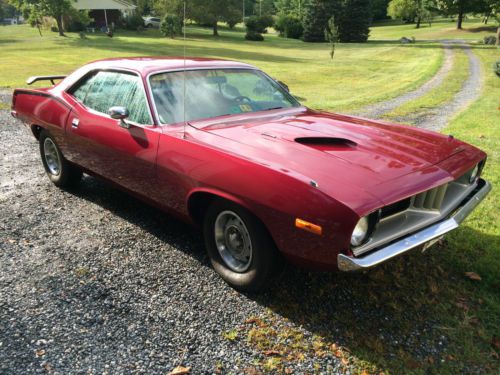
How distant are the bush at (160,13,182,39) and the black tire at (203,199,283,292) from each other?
42.2 meters

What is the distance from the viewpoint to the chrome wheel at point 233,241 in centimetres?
296

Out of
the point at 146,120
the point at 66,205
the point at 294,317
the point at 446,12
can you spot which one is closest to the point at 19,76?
the point at 66,205

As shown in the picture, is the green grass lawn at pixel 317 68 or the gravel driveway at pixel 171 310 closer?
the gravel driveway at pixel 171 310

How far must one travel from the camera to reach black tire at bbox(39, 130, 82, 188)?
468 centimetres

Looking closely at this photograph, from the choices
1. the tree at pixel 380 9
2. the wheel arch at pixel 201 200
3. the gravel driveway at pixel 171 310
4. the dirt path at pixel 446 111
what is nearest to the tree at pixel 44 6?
the dirt path at pixel 446 111

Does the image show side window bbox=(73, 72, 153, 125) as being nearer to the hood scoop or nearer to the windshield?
the windshield

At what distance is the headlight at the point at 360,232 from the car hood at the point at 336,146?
0.17m

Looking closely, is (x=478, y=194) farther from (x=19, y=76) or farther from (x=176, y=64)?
(x=19, y=76)

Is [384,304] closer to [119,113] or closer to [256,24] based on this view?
[119,113]

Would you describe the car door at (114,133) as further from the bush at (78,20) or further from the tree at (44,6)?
the bush at (78,20)

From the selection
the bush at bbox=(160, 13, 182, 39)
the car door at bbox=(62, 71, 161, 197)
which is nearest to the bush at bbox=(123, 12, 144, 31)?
the bush at bbox=(160, 13, 182, 39)

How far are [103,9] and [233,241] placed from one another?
176 ft

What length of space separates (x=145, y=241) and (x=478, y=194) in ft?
8.92

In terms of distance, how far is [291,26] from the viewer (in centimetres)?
5325
